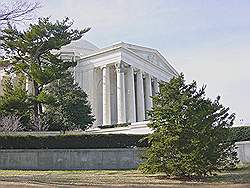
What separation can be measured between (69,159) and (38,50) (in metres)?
17.3

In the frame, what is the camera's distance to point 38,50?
41531mm

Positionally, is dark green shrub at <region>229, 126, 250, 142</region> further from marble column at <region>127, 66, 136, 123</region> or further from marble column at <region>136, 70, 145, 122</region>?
marble column at <region>136, 70, 145, 122</region>

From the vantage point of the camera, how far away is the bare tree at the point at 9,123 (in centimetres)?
3867

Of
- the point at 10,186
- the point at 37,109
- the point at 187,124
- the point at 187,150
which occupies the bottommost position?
the point at 10,186

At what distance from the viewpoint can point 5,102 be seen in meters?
38.9

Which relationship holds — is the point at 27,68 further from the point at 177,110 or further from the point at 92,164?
the point at 177,110

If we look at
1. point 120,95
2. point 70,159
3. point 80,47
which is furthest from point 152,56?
point 70,159

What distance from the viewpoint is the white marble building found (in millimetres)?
61125

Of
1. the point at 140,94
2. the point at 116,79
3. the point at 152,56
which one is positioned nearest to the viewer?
the point at 116,79

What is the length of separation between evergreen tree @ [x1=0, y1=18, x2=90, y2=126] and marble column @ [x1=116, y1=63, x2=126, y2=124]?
17.0m

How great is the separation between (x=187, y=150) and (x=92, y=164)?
11256 mm

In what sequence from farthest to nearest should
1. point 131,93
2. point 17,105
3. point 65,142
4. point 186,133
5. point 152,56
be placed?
point 152,56 → point 131,93 → point 17,105 → point 65,142 → point 186,133

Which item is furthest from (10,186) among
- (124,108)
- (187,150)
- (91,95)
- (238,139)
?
(91,95)

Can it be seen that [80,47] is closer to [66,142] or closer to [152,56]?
[152,56]
